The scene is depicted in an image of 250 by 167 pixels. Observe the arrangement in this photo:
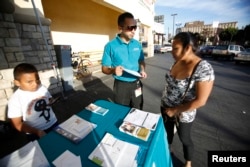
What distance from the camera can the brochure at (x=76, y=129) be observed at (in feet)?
3.85

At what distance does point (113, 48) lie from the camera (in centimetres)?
210

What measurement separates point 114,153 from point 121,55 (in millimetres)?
1448

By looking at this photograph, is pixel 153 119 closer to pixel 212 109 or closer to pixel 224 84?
pixel 212 109

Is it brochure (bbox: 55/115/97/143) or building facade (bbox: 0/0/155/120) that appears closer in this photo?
brochure (bbox: 55/115/97/143)

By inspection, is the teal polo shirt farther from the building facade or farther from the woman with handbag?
the building facade

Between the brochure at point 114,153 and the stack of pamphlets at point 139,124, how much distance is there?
131 millimetres

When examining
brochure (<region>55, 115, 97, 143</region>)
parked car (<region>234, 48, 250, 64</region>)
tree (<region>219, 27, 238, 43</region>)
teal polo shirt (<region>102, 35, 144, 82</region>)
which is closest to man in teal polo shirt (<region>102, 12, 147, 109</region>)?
teal polo shirt (<region>102, 35, 144, 82</region>)

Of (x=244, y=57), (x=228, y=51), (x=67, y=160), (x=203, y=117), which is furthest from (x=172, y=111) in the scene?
(x=228, y=51)

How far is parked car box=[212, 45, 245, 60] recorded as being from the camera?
13.5 m

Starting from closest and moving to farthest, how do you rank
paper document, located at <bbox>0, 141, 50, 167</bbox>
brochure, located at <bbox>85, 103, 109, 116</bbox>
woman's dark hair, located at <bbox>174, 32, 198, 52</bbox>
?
paper document, located at <bbox>0, 141, 50, 167</bbox> < woman's dark hair, located at <bbox>174, 32, 198, 52</bbox> < brochure, located at <bbox>85, 103, 109, 116</bbox>

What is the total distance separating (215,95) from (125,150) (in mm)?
5062

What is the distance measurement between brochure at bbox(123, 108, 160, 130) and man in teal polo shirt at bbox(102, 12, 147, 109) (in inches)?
27.1

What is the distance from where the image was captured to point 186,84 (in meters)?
1.48

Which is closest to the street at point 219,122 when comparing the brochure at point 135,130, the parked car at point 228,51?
the brochure at point 135,130
